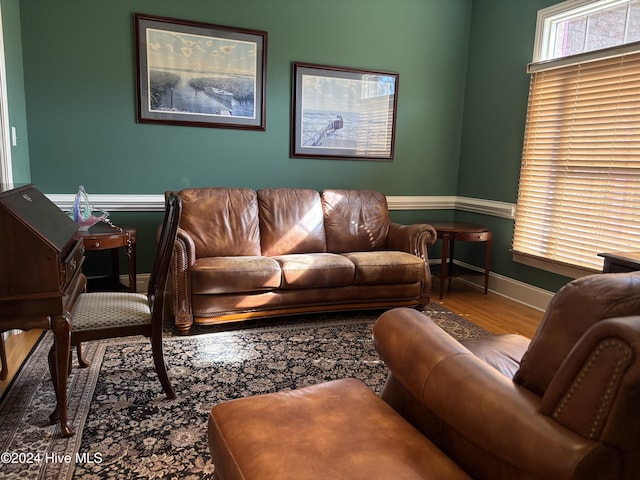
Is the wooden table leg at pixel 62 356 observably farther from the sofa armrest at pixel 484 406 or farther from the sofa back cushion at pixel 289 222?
the sofa back cushion at pixel 289 222

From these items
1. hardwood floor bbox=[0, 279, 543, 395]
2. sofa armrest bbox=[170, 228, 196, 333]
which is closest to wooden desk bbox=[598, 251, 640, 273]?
hardwood floor bbox=[0, 279, 543, 395]

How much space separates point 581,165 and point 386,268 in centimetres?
168

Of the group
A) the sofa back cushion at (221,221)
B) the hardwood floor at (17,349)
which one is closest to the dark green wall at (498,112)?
the sofa back cushion at (221,221)

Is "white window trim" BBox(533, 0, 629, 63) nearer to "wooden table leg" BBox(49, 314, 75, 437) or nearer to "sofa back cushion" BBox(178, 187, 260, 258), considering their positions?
"sofa back cushion" BBox(178, 187, 260, 258)

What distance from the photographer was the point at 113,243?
123 inches

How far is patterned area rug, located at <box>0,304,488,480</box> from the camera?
69.8 inches

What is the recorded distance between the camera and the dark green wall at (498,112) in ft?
13.1

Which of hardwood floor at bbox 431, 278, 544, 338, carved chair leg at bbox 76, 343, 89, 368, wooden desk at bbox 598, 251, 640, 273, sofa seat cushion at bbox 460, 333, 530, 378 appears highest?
wooden desk at bbox 598, 251, 640, 273

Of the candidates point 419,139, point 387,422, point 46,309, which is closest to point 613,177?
point 419,139

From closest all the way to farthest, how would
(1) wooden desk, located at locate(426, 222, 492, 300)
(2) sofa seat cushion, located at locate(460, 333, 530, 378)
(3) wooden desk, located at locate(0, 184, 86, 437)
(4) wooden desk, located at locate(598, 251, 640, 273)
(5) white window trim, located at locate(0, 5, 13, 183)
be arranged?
(2) sofa seat cushion, located at locate(460, 333, 530, 378) → (3) wooden desk, located at locate(0, 184, 86, 437) → (4) wooden desk, located at locate(598, 251, 640, 273) → (5) white window trim, located at locate(0, 5, 13, 183) → (1) wooden desk, located at locate(426, 222, 492, 300)

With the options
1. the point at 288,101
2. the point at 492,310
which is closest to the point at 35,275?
the point at 288,101

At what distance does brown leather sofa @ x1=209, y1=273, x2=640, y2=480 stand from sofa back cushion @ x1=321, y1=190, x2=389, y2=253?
8.14 ft

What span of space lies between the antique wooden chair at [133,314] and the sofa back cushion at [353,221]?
1931mm

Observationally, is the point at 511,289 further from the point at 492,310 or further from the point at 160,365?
the point at 160,365
